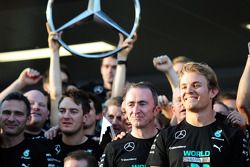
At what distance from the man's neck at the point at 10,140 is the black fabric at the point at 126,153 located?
0.98 m

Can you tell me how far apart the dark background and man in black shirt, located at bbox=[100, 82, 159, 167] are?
333 cm

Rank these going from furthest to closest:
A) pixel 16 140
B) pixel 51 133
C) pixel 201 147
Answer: pixel 51 133 < pixel 16 140 < pixel 201 147

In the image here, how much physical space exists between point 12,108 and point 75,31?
4109 mm

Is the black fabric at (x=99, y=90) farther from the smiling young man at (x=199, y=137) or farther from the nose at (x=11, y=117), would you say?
the smiling young man at (x=199, y=137)

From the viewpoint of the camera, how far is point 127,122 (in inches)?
227

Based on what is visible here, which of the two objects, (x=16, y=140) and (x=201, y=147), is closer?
(x=201, y=147)

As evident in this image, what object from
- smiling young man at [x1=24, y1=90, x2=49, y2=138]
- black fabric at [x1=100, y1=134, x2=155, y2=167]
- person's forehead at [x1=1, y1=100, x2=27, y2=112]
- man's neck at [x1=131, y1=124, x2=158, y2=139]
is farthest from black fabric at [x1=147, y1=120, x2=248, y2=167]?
smiling young man at [x1=24, y1=90, x2=49, y2=138]

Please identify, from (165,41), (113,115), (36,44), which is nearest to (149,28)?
(165,41)

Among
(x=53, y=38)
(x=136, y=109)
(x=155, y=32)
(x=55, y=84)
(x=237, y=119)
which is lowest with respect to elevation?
(x=237, y=119)

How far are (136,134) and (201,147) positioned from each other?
0.75 m

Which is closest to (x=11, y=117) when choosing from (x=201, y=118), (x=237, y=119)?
(x=201, y=118)

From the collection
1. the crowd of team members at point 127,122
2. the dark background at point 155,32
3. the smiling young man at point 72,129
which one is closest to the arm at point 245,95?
the crowd of team members at point 127,122

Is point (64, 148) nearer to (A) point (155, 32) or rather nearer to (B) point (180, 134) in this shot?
(B) point (180, 134)

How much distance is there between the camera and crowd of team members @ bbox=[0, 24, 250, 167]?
4602 mm
